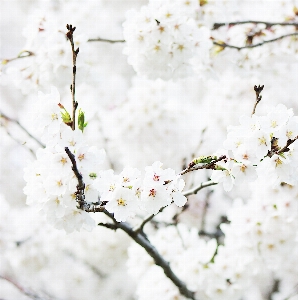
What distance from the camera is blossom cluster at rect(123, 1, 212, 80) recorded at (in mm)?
2004

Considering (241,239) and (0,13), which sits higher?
(0,13)

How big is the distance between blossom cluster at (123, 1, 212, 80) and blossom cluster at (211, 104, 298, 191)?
0.90 m

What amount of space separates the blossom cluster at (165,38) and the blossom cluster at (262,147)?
902 millimetres

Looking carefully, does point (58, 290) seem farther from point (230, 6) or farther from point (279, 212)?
point (230, 6)

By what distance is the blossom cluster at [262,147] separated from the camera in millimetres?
1174

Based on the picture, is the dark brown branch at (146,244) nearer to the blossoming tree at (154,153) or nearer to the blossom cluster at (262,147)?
the blossoming tree at (154,153)

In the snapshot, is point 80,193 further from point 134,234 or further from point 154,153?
point 154,153

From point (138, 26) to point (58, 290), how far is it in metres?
3.32

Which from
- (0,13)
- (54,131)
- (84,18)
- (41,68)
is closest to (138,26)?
(41,68)

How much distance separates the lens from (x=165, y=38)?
6.61 ft

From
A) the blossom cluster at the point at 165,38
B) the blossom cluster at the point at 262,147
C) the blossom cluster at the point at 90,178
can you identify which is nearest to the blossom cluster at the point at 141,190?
the blossom cluster at the point at 90,178

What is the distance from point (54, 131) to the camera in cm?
114

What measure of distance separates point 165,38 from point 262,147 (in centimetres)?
99

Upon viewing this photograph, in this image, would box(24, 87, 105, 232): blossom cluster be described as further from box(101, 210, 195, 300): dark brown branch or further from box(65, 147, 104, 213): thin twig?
box(101, 210, 195, 300): dark brown branch
